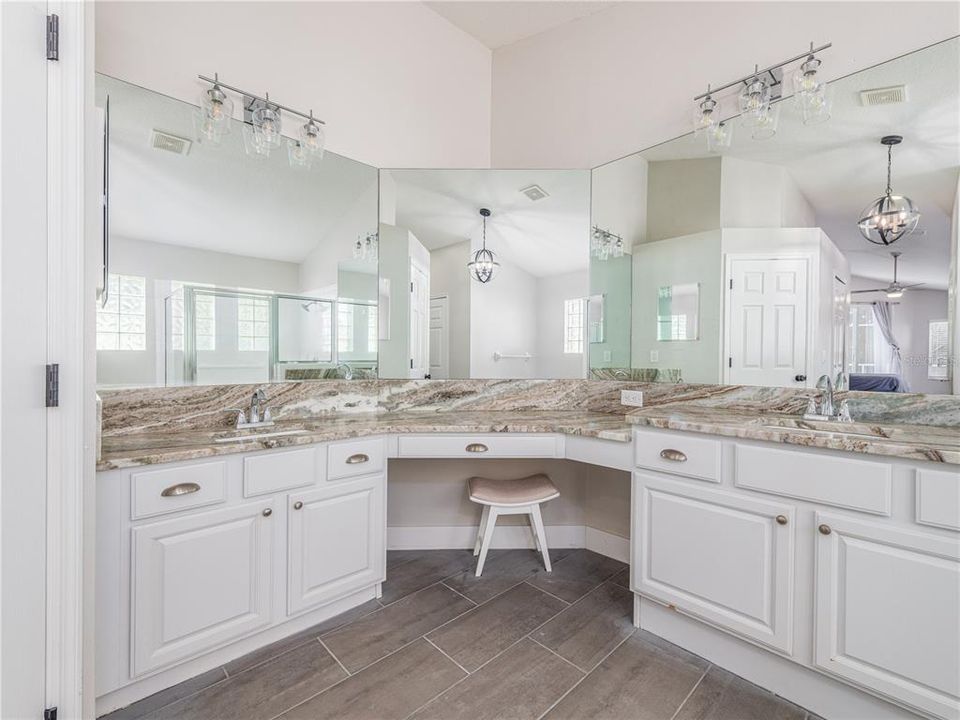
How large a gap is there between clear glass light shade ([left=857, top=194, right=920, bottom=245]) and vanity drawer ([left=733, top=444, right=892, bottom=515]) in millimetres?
1015

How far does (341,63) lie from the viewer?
2.33 meters

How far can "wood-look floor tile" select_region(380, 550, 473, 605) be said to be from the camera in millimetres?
2115

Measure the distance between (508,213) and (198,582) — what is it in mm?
2253

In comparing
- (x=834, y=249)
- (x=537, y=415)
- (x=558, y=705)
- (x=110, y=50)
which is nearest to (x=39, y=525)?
(x=558, y=705)

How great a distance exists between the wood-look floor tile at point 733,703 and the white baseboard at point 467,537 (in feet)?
3.65

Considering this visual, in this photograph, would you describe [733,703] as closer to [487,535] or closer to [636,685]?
[636,685]

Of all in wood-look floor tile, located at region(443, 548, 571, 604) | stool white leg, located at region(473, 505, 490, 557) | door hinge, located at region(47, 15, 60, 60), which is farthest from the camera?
stool white leg, located at region(473, 505, 490, 557)

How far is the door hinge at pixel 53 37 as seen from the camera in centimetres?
109

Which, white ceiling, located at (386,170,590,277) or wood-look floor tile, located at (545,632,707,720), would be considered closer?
wood-look floor tile, located at (545,632,707,720)

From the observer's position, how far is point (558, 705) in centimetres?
143

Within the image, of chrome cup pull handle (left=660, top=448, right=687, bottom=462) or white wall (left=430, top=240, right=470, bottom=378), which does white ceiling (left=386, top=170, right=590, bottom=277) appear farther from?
chrome cup pull handle (left=660, top=448, right=687, bottom=462)

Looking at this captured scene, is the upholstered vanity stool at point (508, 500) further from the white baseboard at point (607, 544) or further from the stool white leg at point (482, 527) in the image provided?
the white baseboard at point (607, 544)

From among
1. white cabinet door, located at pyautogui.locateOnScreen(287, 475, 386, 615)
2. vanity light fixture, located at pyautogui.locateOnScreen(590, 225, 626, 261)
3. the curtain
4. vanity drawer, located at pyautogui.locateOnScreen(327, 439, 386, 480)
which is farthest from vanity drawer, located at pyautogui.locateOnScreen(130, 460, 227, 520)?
the curtain

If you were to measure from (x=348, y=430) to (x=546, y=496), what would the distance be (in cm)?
106
